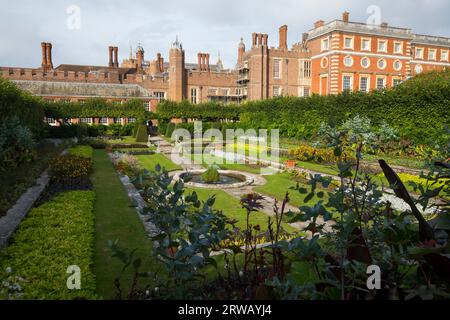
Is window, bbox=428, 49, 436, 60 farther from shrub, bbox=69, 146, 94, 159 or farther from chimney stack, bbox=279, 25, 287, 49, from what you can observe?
shrub, bbox=69, 146, 94, 159

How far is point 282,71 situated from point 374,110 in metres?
27.8

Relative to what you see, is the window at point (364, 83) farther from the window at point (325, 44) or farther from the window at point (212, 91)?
the window at point (212, 91)

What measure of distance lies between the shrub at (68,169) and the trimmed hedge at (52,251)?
3704mm

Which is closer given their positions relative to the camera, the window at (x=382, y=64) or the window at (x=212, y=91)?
the window at (x=382, y=64)

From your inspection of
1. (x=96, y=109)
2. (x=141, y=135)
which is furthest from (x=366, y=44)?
(x=96, y=109)

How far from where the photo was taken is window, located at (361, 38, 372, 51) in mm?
40406

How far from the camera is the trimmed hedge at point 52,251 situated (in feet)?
12.3

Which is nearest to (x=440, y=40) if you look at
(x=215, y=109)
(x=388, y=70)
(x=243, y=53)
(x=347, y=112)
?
(x=388, y=70)

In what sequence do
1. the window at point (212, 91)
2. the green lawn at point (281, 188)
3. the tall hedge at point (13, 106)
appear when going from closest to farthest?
1. the green lawn at point (281, 188)
2. the tall hedge at point (13, 106)
3. the window at point (212, 91)

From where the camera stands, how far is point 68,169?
11.4 metres

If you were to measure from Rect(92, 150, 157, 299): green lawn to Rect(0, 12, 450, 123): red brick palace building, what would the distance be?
3417cm

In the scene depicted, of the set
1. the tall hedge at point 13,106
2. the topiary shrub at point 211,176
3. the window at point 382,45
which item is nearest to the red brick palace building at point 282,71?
the window at point 382,45

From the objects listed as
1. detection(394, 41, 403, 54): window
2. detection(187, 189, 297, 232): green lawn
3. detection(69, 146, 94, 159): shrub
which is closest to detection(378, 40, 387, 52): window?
detection(394, 41, 403, 54): window

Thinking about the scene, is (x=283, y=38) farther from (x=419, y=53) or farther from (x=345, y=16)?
(x=419, y=53)
